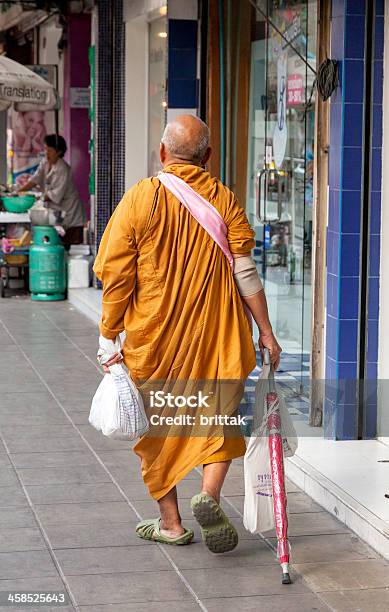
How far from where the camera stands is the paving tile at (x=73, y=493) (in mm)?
5773

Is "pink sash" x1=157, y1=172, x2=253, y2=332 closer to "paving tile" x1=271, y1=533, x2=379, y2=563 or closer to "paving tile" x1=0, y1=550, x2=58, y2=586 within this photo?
"paving tile" x1=271, y1=533, x2=379, y2=563

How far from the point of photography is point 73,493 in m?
5.89

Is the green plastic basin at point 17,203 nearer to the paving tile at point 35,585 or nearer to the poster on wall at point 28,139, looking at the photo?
the poster on wall at point 28,139

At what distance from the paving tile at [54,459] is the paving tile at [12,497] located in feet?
1.36

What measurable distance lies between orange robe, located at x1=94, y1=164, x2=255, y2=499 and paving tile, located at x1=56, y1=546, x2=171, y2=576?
12.7 inches

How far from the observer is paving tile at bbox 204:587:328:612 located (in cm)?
443

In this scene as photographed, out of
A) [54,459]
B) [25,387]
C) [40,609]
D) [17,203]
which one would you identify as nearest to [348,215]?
[54,459]

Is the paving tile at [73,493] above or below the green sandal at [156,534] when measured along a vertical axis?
below

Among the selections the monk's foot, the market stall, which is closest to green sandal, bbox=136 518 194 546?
the monk's foot

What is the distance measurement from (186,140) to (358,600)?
1910 millimetres

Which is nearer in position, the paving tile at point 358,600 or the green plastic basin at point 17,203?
the paving tile at point 358,600

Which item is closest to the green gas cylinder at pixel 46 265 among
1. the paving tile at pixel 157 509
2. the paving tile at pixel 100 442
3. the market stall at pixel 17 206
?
the market stall at pixel 17 206

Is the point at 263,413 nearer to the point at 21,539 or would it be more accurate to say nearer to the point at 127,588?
the point at 127,588

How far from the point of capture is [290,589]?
15.2 ft
